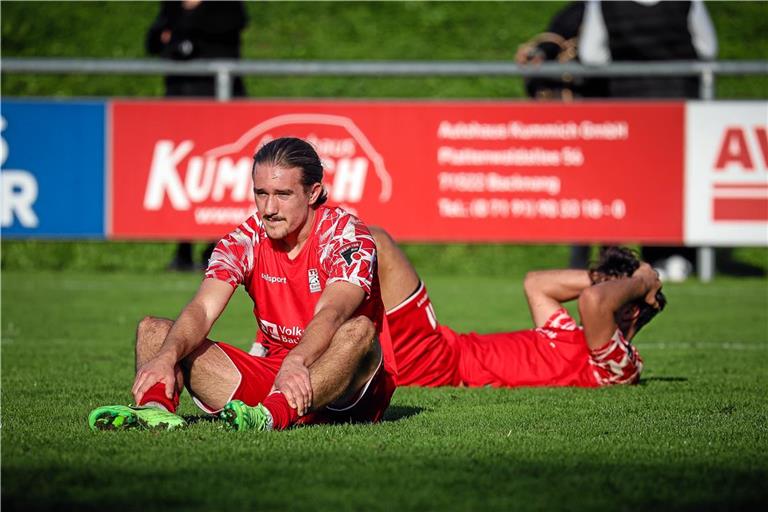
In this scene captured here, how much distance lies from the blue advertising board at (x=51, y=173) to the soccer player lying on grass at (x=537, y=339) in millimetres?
7588

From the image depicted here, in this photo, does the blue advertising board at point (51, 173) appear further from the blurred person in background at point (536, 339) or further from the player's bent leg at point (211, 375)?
the player's bent leg at point (211, 375)

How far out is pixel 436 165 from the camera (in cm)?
1430

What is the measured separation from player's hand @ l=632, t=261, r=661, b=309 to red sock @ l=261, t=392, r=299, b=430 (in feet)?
10.3

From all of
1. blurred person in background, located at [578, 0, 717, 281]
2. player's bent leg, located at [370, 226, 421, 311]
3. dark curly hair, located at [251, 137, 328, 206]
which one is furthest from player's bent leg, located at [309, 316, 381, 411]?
blurred person in background, located at [578, 0, 717, 281]

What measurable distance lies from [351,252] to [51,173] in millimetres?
9387

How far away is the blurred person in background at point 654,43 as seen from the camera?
1516 cm

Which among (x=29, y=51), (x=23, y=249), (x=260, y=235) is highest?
(x=29, y=51)

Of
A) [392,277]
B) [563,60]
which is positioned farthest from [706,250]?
[392,277]

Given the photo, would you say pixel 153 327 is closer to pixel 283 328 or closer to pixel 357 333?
pixel 283 328

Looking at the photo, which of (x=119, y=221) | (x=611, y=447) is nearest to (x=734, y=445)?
(x=611, y=447)

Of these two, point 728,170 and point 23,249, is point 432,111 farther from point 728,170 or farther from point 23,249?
point 23,249

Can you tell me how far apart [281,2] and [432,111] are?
1060 cm

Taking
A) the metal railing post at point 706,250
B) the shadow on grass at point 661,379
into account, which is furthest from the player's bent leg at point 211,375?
the metal railing post at point 706,250

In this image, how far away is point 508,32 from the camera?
74.9 ft
